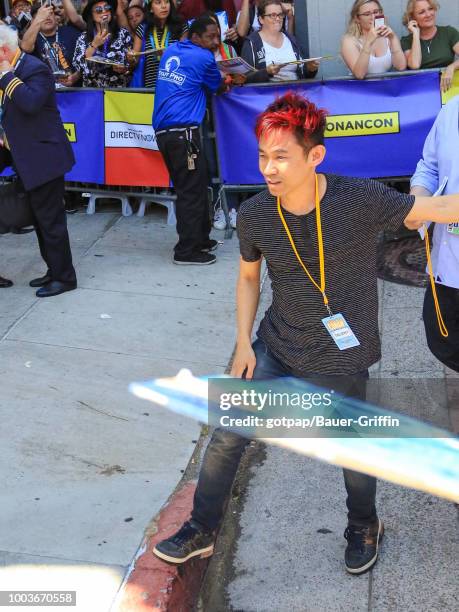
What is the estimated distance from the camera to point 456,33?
8.23m

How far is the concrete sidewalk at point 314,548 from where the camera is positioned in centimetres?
356

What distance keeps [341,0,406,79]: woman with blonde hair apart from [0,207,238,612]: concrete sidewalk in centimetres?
201

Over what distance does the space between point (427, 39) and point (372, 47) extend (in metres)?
0.64

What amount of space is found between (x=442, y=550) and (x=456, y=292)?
3.67ft

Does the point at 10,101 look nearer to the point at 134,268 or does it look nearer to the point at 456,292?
the point at 134,268

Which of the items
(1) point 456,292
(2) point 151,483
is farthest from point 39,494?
(1) point 456,292

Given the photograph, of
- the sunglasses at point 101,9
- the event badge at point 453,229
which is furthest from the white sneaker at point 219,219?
the event badge at point 453,229

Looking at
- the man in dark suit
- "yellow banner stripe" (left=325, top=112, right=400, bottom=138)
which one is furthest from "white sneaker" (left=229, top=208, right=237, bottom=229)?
the man in dark suit

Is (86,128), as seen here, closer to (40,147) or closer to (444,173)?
(40,147)

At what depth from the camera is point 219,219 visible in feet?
27.2

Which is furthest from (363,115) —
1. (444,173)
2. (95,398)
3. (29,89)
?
(444,173)

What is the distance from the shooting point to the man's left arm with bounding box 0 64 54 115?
6.10 meters

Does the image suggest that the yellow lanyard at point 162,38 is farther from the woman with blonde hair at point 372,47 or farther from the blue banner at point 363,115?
the woman with blonde hair at point 372,47

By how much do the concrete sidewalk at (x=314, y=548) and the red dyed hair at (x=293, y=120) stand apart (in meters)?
1.76
